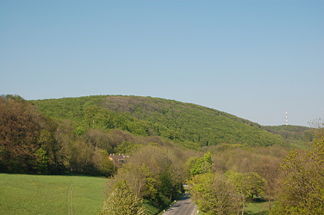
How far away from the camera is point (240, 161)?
105 m

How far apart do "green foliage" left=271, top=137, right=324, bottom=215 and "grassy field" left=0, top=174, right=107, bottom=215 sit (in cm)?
2088

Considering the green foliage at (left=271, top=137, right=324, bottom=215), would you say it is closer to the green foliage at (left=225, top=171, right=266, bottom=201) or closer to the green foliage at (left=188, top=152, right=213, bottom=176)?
the green foliage at (left=225, top=171, right=266, bottom=201)

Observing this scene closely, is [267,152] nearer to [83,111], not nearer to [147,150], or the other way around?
[147,150]

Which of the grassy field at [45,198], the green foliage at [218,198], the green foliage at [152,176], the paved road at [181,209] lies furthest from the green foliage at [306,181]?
the paved road at [181,209]

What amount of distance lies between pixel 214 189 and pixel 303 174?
980 inches

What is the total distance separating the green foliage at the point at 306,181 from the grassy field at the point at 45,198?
20883mm

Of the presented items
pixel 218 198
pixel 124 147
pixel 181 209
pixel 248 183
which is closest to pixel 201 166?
pixel 248 183

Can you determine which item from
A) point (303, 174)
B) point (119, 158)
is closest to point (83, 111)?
point (119, 158)

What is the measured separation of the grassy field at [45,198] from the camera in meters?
38.2

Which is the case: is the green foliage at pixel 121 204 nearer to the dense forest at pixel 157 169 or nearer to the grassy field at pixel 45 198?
the dense forest at pixel 157 169

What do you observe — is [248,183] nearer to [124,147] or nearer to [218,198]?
[218,198]

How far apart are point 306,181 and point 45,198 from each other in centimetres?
3381

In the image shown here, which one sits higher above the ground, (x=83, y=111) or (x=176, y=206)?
(x=83, y=111)

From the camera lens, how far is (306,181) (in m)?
Answer: 23.7
